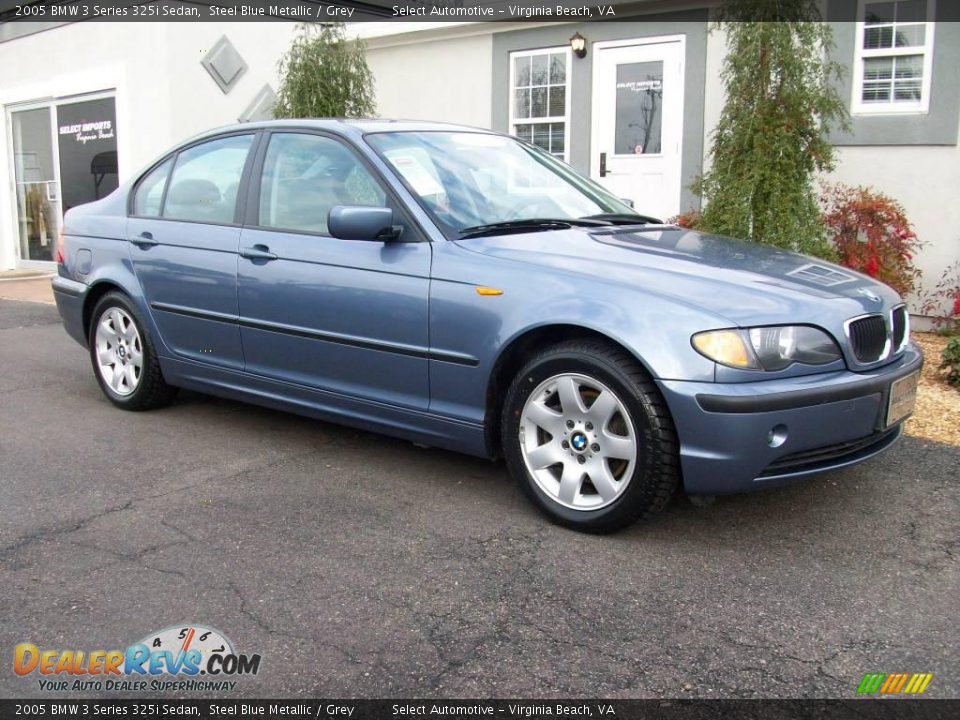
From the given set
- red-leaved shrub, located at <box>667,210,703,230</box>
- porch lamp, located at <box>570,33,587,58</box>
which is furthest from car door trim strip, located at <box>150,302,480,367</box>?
porch lamp, located at <box>570,33,587,58</box>

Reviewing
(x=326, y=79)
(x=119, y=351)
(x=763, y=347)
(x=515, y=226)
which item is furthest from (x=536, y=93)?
(x=763, y=347)

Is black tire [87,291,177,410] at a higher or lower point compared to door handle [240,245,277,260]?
lower

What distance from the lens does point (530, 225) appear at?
4141 mm

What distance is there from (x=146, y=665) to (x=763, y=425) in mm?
2125

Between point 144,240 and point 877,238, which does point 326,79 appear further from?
point 877,238

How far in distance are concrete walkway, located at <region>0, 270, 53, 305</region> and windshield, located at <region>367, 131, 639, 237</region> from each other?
7.61 metres

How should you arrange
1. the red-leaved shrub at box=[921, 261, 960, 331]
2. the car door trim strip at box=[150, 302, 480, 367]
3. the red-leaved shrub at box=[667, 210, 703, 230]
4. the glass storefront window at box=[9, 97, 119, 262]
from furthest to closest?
the glass storefront window at box=[9, 97, 119, 262] → the red-leaved shrub at box=[667, 210, 703, 230] → the red-leaved shrub at box=[921, 261, 960, 331] → the car door trim strip at box=[150, 302, 480, 367]

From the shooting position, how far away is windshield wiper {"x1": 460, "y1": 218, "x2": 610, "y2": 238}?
13.1 feet

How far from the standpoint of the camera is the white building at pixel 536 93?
7.89 m

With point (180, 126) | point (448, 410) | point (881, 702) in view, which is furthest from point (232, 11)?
point (881, 702)

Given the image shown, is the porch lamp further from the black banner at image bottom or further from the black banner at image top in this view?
the black banner at image bottom

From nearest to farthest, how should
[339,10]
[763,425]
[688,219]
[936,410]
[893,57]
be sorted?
[763,425] → [936,410] → [893,57] → [688,219] → [339,10]

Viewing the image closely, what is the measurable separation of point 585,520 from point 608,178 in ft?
23.0

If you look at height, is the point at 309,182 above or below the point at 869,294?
above
